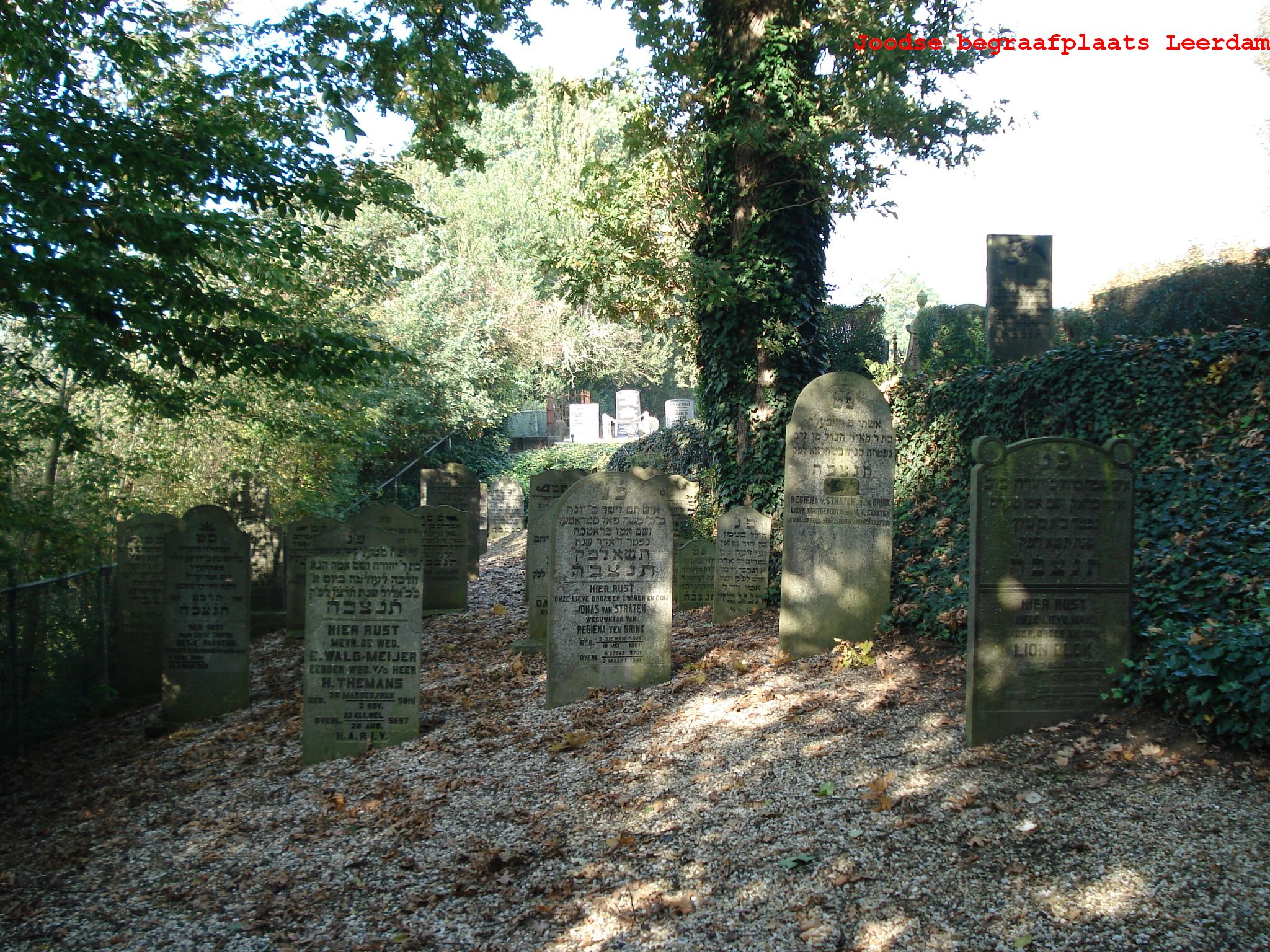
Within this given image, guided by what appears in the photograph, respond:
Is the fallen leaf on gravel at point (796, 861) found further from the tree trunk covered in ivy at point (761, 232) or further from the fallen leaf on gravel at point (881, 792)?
the tree trunk covered in ivy at point (761, 232)

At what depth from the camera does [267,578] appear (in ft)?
39.0

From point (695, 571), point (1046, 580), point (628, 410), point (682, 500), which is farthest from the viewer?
point (628, 410)

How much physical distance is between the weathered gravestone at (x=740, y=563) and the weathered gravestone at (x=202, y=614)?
4745 mm

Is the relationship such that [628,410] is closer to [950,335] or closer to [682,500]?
[950,335]

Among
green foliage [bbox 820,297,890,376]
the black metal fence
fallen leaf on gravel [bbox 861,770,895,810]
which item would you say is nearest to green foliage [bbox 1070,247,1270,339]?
green foliage [bbox 820,297,890,376]

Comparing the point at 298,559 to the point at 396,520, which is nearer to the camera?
the point at 396,520

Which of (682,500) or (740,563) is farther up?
(682,500)

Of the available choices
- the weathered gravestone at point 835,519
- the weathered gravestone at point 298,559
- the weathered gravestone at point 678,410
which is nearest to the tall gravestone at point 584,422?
the weathered gravestone at point 678,410

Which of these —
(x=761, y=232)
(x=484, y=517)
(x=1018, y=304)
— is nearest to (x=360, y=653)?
(x=761, y=232)

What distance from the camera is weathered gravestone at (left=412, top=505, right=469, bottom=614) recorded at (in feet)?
40.7

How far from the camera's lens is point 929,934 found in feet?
11.3

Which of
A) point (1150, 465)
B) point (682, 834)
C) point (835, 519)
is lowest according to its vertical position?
point (682, 834)

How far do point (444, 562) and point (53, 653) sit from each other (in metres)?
5.04

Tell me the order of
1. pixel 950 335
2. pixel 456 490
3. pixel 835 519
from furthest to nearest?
pixel 950 335 < pixel 456 490 < pixel 835 519
